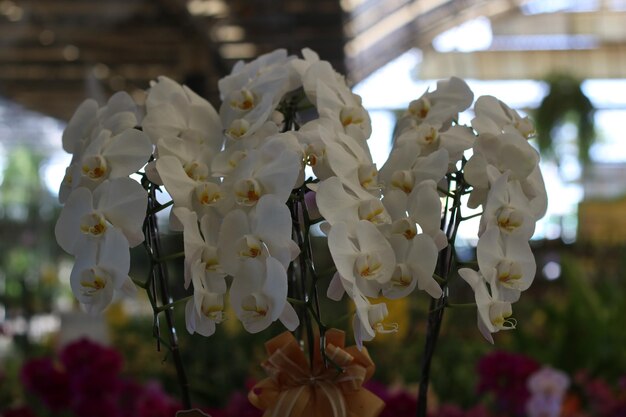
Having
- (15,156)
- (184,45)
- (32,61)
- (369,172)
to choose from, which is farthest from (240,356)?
(184,45)

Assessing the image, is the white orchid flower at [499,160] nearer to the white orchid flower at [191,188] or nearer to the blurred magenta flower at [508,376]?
the white orchid flower at [191,188]

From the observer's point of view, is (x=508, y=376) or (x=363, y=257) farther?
(x=508, y=376)

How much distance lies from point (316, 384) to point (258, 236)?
19cm

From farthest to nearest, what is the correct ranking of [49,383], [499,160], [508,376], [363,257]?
1. [508,376]
2. [49,383]
3. [499,160]
4. [363,257]

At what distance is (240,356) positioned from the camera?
7.39 feet

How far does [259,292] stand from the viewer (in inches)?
25.8

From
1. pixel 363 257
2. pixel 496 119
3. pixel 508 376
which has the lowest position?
pixel 508 376

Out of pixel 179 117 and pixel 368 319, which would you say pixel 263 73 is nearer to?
pixel 179 117

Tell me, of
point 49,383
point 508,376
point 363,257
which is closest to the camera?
point 363,257

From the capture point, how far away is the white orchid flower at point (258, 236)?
66 cm

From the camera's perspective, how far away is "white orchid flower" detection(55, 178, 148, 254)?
0.69 m

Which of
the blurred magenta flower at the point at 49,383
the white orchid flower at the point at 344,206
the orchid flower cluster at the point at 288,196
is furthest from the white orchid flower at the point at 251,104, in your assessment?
the blurred magenta flower at the point at 49,383

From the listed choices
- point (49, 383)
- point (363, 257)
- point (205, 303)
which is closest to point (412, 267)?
point (363, 257)

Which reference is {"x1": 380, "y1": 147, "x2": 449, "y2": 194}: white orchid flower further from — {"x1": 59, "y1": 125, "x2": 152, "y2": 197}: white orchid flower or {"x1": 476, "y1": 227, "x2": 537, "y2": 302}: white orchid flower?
{"x1": 59, "y1": 125, "x2": 152, "y2": 197}: white orchid flower
